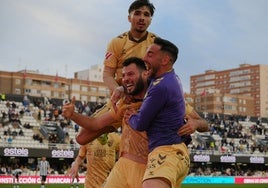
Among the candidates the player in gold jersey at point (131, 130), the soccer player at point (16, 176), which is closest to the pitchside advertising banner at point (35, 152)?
the soccer player at point (16, 176)

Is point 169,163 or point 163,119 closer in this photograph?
point 169,163

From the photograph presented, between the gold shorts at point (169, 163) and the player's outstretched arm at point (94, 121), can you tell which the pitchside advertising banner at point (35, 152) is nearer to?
the player's outstretched arm at point (94, 121)

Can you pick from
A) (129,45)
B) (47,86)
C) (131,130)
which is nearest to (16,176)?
(129,45)

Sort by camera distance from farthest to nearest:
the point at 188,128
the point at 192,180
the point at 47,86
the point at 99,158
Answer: the point at 47,86, the point at 192,180, the point at 99,158, the point at 188,128

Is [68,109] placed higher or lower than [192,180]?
higher

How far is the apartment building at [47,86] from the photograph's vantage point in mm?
130875

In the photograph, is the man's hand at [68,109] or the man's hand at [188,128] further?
the man's hand at [68,109]

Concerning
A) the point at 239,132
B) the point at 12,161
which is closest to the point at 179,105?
the point at 12,161

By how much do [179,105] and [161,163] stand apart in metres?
0.79

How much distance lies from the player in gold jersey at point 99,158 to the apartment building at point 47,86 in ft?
348

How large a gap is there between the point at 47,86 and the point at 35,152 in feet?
300

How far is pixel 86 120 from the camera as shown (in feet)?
25.0

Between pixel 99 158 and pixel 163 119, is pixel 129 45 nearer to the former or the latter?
pixel 163 119

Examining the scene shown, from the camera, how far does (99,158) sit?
13.5m
